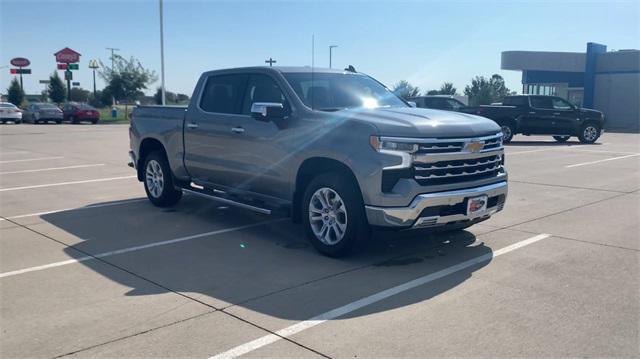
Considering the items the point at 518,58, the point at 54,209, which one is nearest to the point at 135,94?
the point at 518,58

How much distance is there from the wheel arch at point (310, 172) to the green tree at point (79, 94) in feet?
285

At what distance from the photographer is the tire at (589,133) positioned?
2212cm

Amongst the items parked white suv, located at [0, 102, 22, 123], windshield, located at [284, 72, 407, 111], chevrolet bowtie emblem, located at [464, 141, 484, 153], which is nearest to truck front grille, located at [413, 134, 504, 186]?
chevrolet bowtie emblem, located at [464, 141, 484, 153]

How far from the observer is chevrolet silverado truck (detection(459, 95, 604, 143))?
2206cm

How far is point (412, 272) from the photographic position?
561 centimetres

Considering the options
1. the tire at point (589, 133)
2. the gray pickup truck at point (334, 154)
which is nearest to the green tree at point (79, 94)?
the tire at point (589, 133)

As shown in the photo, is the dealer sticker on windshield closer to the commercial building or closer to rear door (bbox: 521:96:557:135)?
rear door (bbox: 521:96:557:135)

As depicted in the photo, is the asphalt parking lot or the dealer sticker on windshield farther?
A: the dealer sticker on windshield

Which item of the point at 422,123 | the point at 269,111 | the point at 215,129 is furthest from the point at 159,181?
the point at 422,123

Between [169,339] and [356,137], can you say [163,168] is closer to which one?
[356,137]

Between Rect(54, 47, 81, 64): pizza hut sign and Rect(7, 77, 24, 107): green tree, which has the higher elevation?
Rect(54, 47, 81, 64): pizza hut sign

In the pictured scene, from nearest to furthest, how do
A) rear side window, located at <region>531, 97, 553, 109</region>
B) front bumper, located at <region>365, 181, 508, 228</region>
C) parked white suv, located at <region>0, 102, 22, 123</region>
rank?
front bumper, located at <region>365, 181, 508, 228</region> → rear side window, located at <region>531, 97, 553, 109</region> → parked white suv, located at <region>0, 102, 22, 123</region>

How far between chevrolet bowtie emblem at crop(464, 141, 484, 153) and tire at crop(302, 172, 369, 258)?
116 centimetres

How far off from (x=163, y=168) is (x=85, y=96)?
293 ft
